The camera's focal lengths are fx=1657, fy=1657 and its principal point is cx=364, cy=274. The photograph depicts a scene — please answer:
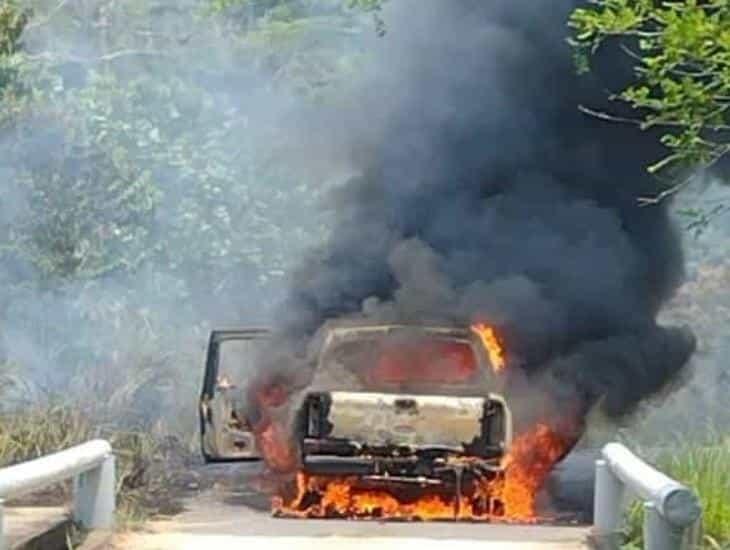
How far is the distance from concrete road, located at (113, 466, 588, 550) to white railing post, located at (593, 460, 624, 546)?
7.2 inches

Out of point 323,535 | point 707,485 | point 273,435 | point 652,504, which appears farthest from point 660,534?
point 273,435

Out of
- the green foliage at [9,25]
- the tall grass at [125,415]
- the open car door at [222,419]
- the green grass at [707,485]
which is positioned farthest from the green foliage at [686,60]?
the green foliage at [9,25]

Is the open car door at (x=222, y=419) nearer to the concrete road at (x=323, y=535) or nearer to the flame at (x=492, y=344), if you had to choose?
the concrete road at (x=323, y=535)

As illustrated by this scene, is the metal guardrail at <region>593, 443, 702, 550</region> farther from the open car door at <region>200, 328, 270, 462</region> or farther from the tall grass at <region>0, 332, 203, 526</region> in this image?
the open car door at <region>200, 328, 270, 462</region>

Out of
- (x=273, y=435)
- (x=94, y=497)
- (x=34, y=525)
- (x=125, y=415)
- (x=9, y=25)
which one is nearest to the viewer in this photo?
(x=34, y=525)

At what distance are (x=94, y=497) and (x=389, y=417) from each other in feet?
10.6

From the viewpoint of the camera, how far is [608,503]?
10.6 metres

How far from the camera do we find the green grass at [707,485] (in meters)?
9.47

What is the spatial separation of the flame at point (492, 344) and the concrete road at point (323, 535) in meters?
2.77

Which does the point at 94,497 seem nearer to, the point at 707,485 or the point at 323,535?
the point at 323,535

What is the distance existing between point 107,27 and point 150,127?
5641mm

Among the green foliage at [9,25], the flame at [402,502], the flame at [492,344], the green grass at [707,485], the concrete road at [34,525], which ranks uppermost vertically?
the green foliage at [9,25]

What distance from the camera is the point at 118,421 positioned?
51.6 ft

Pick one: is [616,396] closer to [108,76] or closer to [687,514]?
[687,514]
